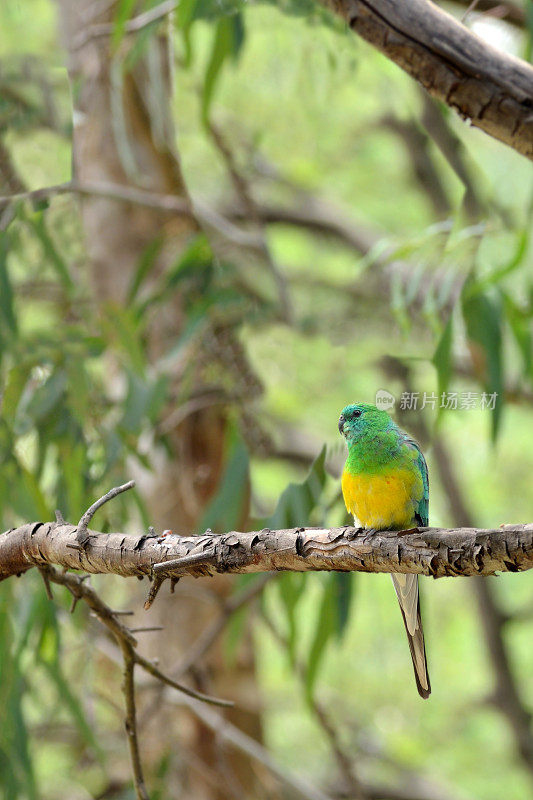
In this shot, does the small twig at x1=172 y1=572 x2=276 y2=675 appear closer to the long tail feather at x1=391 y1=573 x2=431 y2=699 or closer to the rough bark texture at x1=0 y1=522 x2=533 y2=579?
the long tail feather at x1=391 y1=573 x2=431 y2=699

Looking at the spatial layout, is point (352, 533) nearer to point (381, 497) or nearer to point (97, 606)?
point (381, 497)

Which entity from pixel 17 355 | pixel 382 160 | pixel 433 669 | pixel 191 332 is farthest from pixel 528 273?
pixel 433 669

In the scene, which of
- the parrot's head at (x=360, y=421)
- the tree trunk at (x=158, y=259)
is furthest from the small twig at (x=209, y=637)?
the parrot's head at (x=360, y=421)

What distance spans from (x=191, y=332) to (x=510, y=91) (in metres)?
1.98

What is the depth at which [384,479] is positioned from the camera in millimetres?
1681

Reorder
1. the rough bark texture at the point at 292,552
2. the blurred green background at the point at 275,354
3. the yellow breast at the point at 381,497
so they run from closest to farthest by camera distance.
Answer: the rough bark texture at the point at 292,552
the yellow breast at the point at 381,497
the blurred green background at the point at 275,354

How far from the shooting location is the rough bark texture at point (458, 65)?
192cm

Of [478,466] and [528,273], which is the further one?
[478,466]

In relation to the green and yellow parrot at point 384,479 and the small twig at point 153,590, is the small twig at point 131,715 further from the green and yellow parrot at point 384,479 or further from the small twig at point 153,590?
the green and yellow parrot at point 384,479

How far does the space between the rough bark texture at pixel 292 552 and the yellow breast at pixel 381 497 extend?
32 centimetres

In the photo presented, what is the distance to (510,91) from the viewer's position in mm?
1916

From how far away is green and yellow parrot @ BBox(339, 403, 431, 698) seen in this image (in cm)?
164

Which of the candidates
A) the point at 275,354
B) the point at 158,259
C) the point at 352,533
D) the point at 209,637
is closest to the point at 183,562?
the point at 352,533

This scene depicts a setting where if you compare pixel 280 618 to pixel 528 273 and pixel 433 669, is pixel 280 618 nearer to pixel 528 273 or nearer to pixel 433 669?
pixel 433 669
